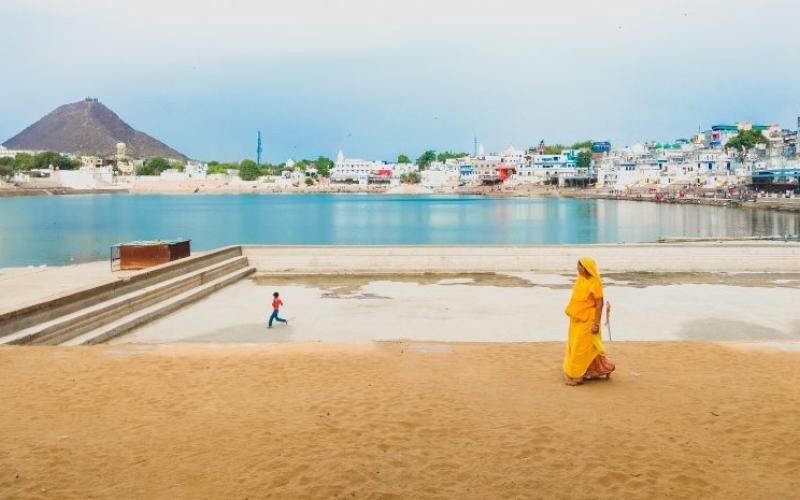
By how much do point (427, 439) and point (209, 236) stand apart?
60.4m

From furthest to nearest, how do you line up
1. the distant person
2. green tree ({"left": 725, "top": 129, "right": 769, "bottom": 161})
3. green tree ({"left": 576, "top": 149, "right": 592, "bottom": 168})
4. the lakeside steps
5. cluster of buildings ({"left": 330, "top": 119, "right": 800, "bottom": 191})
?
green tree ({"left": 576, "top": 149, "right": 592, "bottom": 168}) → green tree ({"left": 725, "top": 129, "right": 769, "bottom": 161}) → cluster of buildings ({"left": 330, "top": 119, "right": 800, "bottom": 191}) → the lakeside steps → the distant person

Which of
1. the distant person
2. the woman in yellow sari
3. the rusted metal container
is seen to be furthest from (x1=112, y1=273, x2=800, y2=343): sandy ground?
the woman in yellow sari

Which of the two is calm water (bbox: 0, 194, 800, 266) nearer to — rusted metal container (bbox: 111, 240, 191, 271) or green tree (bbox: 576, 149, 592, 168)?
rusted metal container (bbox: 111, 240, 191, 271)

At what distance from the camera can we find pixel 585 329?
25.9ft

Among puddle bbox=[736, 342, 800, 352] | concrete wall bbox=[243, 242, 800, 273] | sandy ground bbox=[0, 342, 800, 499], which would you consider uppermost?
concrete wall bbox=[243, 242, 800, 273]

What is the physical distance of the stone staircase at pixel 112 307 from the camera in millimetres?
10578

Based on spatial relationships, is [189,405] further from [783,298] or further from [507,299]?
[783,298]

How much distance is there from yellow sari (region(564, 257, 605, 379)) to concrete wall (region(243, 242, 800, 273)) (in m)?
12.6

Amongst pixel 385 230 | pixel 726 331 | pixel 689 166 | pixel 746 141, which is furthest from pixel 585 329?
pixel 746 141

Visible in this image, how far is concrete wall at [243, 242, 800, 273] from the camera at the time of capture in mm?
20719

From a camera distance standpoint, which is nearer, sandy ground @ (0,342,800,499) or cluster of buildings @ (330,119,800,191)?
sandy ground @ (0,342,800,499)

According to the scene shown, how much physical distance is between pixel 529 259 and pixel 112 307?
12.8 meters

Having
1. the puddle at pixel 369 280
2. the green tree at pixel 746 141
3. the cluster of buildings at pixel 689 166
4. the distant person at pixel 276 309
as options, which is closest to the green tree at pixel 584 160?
the cluster of buildings at pixel 689 166

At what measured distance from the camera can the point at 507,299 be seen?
16.0 meters
